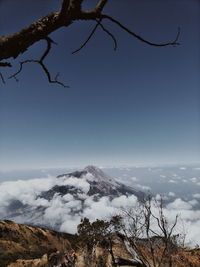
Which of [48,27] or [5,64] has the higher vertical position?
[48,27]

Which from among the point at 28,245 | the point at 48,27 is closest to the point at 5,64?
the point at 48,27

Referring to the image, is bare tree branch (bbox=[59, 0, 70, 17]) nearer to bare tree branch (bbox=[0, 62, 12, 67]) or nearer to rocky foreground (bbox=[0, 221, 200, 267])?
bare tree branch (bbox=[0, 62, 12, 67])

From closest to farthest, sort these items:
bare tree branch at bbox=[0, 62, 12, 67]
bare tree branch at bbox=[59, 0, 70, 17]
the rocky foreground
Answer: bare tree branch at bbox=[59, 0, 70, 17] < bare tree branch at bbox=[0, 62, 12, 67] < the rocky foreground

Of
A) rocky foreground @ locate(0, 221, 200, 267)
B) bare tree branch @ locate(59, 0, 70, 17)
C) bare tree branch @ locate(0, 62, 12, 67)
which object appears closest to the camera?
bare tree branch @ locate(59, 0, 70, 17)

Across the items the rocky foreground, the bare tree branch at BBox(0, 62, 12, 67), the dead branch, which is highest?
the dead branch

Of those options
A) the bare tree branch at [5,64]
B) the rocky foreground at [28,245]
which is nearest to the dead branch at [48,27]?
the bare tree branch at [5,64]

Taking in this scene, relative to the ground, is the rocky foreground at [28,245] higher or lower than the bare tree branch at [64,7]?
lower

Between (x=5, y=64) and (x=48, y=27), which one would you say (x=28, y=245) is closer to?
(x=5, y=64)

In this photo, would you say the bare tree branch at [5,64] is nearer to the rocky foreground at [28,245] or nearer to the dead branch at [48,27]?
the dead branch at [48,27]

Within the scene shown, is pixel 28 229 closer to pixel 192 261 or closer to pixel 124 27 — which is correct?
pixel 192 261

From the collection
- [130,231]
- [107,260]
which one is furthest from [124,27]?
[107,260]

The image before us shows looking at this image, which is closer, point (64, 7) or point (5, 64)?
point (64, 7)

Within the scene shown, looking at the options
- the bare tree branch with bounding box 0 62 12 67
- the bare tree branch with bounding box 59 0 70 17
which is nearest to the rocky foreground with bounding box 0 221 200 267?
the bare tree branch with bounding box 0 62 12 67

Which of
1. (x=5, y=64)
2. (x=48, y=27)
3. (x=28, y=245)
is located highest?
(x=48, y=27)
